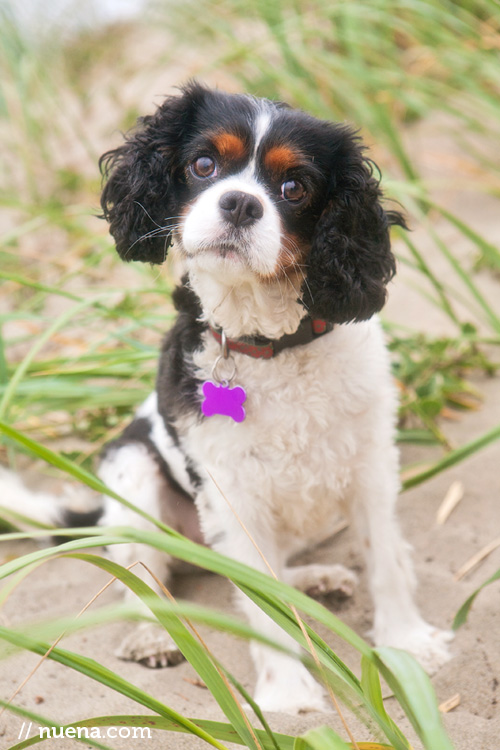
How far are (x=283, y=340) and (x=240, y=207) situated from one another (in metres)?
0.45

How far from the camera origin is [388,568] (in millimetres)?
2178

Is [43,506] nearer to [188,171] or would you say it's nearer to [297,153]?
[188,171]

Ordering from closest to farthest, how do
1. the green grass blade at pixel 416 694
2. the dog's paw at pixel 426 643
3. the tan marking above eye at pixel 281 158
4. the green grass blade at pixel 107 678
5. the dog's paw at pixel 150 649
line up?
the green grass blade at pixel 416 694 → the green grass blade at pixel 107 678 → the tan marking above eye at pixel 281 158 → the dog's paw at pixel 426 643 → the dog's paw at pixel 150 649

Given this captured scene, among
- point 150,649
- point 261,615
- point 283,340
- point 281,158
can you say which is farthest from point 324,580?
point 281,158

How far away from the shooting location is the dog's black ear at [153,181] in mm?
2070

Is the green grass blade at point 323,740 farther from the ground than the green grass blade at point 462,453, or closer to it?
farther from the ground

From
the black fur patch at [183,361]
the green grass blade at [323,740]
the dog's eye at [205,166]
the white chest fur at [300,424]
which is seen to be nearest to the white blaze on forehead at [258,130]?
the dog's eye at [205,166]

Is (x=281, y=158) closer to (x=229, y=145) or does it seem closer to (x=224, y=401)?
(x=229, y=145)

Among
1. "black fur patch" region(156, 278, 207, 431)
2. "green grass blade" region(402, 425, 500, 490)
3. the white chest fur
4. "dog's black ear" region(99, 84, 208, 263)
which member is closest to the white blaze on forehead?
"dog's black ear" region(99, 84, 208, 263)

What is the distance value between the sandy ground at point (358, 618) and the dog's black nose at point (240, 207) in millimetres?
1206

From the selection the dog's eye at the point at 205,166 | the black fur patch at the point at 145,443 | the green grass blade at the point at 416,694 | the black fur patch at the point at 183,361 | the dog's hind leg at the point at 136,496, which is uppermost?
the dog's eye at the point at 205,166

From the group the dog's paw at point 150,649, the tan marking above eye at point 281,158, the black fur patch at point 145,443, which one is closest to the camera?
the tan marking above eye at point 281,158

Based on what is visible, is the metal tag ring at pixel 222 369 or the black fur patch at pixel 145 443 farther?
the black fur patch at pixel 145 443

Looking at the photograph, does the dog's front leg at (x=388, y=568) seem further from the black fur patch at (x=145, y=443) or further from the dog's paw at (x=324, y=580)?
the black fur patch at (x=145, y=443)
